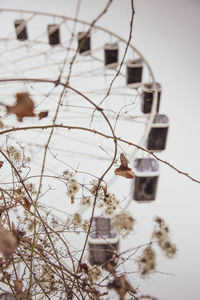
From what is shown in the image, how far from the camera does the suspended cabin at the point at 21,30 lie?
149 inches

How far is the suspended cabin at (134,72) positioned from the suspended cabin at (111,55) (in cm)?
38

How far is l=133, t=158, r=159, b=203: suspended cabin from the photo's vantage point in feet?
5.89

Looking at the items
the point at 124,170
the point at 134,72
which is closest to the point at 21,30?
the point at 134,72

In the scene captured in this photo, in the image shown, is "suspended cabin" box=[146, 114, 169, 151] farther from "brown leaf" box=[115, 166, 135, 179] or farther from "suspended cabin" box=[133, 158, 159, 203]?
"brown leaf" box=[115, 166, 135, 179]

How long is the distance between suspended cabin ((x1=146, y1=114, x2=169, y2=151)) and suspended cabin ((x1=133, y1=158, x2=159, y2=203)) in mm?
489

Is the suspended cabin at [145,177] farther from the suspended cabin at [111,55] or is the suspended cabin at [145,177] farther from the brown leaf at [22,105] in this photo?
the suspended cabin at [111,55]

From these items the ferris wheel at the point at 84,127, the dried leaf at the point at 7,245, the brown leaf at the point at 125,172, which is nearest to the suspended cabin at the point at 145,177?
the ferris wheel at the point at 84,127

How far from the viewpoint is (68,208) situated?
257 centimetres

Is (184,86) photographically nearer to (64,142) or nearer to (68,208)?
(64,142)

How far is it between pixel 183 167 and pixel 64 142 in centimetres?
128

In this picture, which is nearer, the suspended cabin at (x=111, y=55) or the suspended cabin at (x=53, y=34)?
the suspended cabin at (x=111, y=55)

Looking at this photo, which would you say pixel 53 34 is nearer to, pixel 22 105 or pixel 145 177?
pixel 145 177

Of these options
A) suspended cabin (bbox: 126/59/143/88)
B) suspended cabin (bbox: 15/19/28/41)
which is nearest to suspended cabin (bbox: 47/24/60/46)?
suspended cabin (bbox: 15/19/28/41)

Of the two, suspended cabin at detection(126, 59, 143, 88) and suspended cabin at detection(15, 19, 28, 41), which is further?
suspended cabin at detection(15, 19, 28, 41)
